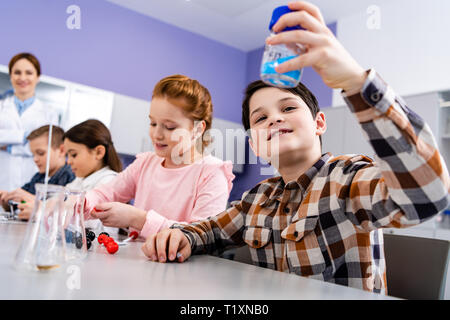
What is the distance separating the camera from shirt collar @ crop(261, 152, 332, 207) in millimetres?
815

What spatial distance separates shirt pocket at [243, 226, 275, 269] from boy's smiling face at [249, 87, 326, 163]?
168 mm

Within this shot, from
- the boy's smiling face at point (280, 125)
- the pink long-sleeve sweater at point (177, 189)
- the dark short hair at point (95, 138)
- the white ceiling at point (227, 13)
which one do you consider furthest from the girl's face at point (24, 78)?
the boy's smiling face at point (280, 125)

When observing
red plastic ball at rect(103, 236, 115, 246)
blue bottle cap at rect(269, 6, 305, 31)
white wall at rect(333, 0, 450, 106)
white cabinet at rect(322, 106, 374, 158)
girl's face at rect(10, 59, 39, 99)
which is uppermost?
white wall at rect(333, 0, 450, 106)

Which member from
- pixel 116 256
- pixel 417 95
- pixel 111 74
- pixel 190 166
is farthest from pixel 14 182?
pixel 417 95

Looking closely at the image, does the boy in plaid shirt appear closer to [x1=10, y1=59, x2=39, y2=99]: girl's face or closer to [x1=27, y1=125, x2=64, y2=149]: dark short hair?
[x1=27, y1=125, x2=64, y2=149]: dark short hair

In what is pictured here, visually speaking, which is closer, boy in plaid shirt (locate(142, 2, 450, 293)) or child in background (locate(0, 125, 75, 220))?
boy in plaid shirt (locate(142, 2, 450, 293))

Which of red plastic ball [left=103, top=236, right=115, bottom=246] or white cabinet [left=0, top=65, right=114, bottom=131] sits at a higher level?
white cabinet [left=0, top=65, right=114, bottom=131]

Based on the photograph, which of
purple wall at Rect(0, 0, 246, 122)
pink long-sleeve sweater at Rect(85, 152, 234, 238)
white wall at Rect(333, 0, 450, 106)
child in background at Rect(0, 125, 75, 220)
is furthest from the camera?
purple wall at Rect(0, 0, 246, 122)

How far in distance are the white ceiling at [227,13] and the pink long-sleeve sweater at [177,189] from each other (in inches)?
90.9

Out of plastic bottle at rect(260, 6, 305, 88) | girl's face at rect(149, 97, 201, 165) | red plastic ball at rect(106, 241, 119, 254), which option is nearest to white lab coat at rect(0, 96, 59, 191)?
girl's face at rect(149, 97, 201, 165)

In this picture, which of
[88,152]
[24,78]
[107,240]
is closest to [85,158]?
[88,152]

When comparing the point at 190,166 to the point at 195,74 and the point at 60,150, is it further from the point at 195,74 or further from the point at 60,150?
the point at 195,74

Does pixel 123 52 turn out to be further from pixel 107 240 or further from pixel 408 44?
pixel 107 240

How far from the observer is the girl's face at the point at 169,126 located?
1274 millimetres
